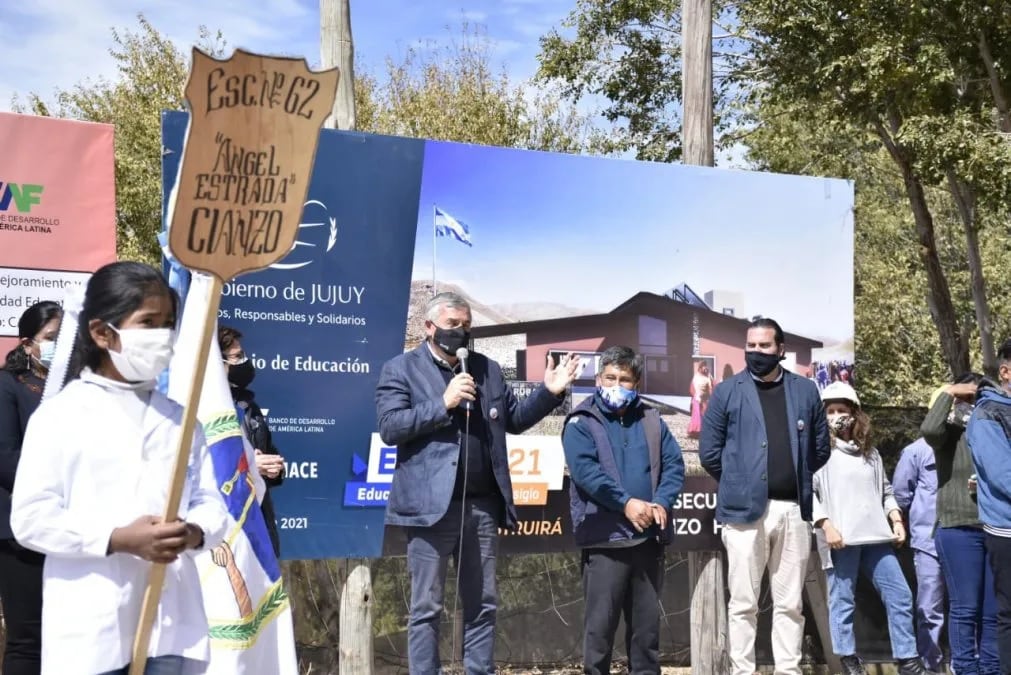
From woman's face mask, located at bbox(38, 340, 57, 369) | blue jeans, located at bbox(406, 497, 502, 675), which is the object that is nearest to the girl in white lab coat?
woman's face mask, located at bbox(38, 340, 57, 369)

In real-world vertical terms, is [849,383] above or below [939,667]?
above

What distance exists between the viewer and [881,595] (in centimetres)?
791

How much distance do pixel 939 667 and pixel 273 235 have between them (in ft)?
21.6

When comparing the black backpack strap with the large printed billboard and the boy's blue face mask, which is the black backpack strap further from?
the large printed billboard

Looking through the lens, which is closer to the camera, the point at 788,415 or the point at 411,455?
the point at 411,455

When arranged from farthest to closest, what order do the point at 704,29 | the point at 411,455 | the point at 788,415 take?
the point at 704,29
the point at 788,415
the point at 411,455

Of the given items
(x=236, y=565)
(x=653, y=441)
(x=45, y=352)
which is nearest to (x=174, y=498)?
(x=236, y=565)

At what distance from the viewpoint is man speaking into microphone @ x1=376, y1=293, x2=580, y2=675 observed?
589cm

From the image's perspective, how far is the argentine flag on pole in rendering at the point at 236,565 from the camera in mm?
3832

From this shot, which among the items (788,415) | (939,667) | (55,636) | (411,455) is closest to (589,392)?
(788,415)

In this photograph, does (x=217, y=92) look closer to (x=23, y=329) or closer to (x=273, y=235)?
(x=273, y=235)

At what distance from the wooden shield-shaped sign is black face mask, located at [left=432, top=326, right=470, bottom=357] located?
108 inches

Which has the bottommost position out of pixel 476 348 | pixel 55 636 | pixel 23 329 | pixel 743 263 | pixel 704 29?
pixel 55 636

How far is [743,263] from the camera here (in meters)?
7.98
